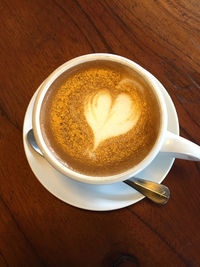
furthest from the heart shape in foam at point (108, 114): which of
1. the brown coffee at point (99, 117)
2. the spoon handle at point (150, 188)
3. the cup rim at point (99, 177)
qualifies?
the spoon handle at point (150, 188)

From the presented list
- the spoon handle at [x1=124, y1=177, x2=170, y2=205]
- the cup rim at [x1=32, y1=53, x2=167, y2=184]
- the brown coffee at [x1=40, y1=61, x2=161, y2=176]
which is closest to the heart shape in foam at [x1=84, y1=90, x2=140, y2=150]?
the brown coffee at [x1=40, y1=61, x2=161, y2=176]

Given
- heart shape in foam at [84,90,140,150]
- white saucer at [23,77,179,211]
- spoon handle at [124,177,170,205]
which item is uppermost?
heart shape in foam at [84,90,140,150]

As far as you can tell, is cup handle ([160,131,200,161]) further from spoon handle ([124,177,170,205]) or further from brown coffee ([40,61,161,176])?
spoon handle ([124,177,170,205])

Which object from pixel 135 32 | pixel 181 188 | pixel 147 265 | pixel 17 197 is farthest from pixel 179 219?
pixel 135 32

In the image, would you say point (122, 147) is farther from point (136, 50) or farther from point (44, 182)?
point (136, 50)

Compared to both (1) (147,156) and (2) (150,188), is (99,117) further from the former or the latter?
(2) (150,188)

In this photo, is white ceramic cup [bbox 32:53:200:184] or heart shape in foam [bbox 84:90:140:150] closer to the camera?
white ceramic cup [bbox 32:53:200:184]
